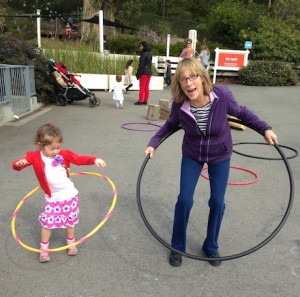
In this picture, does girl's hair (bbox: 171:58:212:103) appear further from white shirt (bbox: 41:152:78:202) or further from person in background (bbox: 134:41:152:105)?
person in background (bbox: 134:41:152:105)

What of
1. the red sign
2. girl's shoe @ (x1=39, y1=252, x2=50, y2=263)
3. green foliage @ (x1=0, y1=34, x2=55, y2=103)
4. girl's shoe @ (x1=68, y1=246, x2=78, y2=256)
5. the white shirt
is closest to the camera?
the white shirt

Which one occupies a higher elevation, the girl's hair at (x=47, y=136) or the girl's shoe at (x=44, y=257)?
the girl's hair at (x=47, y=136)

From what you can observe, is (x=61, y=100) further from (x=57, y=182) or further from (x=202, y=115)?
(x=202, y=115)

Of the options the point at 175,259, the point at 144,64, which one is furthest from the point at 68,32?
the point at 175,259

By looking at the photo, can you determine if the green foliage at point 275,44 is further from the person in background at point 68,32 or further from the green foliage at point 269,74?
the person in background at point 68,32

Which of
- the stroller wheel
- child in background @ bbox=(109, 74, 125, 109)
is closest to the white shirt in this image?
child in background @ bbox=(109, 74, 125, 109)

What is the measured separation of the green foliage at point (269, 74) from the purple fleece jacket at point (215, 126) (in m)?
→ 17.5

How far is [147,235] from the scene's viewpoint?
13.3 ft

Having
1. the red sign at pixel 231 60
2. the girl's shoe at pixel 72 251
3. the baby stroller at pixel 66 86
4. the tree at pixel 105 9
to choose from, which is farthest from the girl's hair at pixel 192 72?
the tree at pixel 105 9

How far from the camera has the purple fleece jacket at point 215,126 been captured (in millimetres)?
3148

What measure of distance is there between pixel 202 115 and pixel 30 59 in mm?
9860

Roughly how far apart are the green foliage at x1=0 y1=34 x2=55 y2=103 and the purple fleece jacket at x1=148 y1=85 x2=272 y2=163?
865 cm

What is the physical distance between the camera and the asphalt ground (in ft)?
10.5

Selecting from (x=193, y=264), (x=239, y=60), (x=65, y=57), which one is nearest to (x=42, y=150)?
(x=193, y=264)
